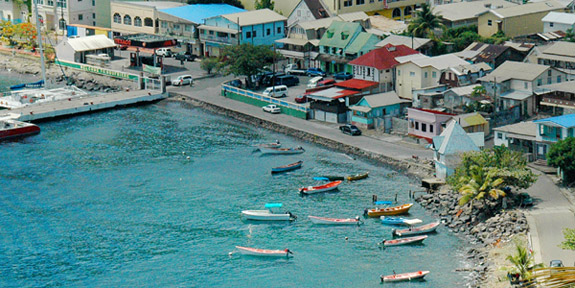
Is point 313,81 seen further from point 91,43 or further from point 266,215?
point 266,215

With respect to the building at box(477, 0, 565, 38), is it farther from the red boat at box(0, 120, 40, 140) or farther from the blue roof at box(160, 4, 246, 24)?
the red boat at box(0, 120, 40, 140)

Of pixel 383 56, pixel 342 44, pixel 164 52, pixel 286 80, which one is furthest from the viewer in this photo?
pixel 164 52

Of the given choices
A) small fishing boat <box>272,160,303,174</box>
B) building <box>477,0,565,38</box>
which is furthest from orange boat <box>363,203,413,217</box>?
building <box>477,0,565,38</box>

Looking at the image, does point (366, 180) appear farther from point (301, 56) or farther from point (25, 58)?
point (25, 58)

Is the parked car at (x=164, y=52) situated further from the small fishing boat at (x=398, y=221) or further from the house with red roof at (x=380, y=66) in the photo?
the small fishing boat at (x=398, y=221)

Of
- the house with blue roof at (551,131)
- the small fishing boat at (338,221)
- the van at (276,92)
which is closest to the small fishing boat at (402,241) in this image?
the small fishing boat at (338,221)

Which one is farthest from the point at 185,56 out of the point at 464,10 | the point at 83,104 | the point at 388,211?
the point at 388,211
